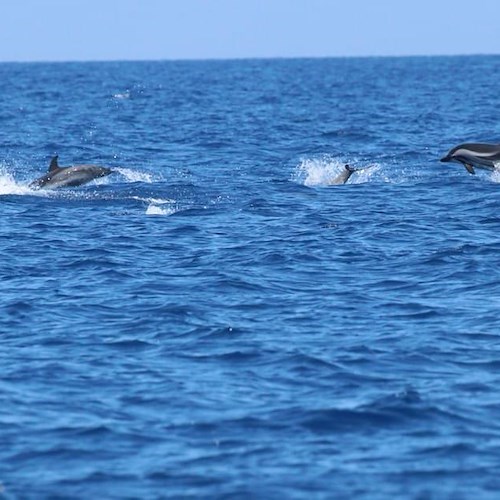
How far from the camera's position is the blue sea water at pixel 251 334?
12227 millimetres

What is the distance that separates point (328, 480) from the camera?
11.9 meters

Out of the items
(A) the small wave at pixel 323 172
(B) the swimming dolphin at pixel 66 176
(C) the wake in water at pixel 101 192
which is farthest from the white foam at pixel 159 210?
(A) the small wave at pixel 323 172

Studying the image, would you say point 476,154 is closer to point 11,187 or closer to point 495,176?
point 495,176

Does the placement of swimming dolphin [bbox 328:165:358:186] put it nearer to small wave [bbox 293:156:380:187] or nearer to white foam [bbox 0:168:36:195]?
small wave [bbox 293:156:380:187]

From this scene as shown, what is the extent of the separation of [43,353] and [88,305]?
246cm

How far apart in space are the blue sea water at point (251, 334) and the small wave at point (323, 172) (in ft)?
0.39

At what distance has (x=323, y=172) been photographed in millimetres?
33344

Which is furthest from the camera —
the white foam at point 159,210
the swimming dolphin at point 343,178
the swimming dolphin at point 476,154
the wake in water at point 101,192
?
the swimming dolphin at point 343,178

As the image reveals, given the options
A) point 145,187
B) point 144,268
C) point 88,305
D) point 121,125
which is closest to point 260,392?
point 88,305

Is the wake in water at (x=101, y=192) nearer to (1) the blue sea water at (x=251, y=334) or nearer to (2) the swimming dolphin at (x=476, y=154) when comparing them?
(1) the blue sea water at (x=251, y=334)

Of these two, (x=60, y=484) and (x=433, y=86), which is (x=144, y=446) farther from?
(x=433, y=86)

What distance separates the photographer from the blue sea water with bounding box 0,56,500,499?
12.2 m

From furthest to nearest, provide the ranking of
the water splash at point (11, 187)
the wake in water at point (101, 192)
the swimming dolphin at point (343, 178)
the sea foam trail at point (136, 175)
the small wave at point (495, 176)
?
the sea foam trail at point (136, 175) < the swimming dolphin at point (343, 178) < the small wave at point (495, 176) < the water splash at point (11, 187) < the wake in water at point (101, 192)

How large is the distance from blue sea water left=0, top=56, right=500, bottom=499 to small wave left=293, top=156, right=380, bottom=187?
0.12 metres
